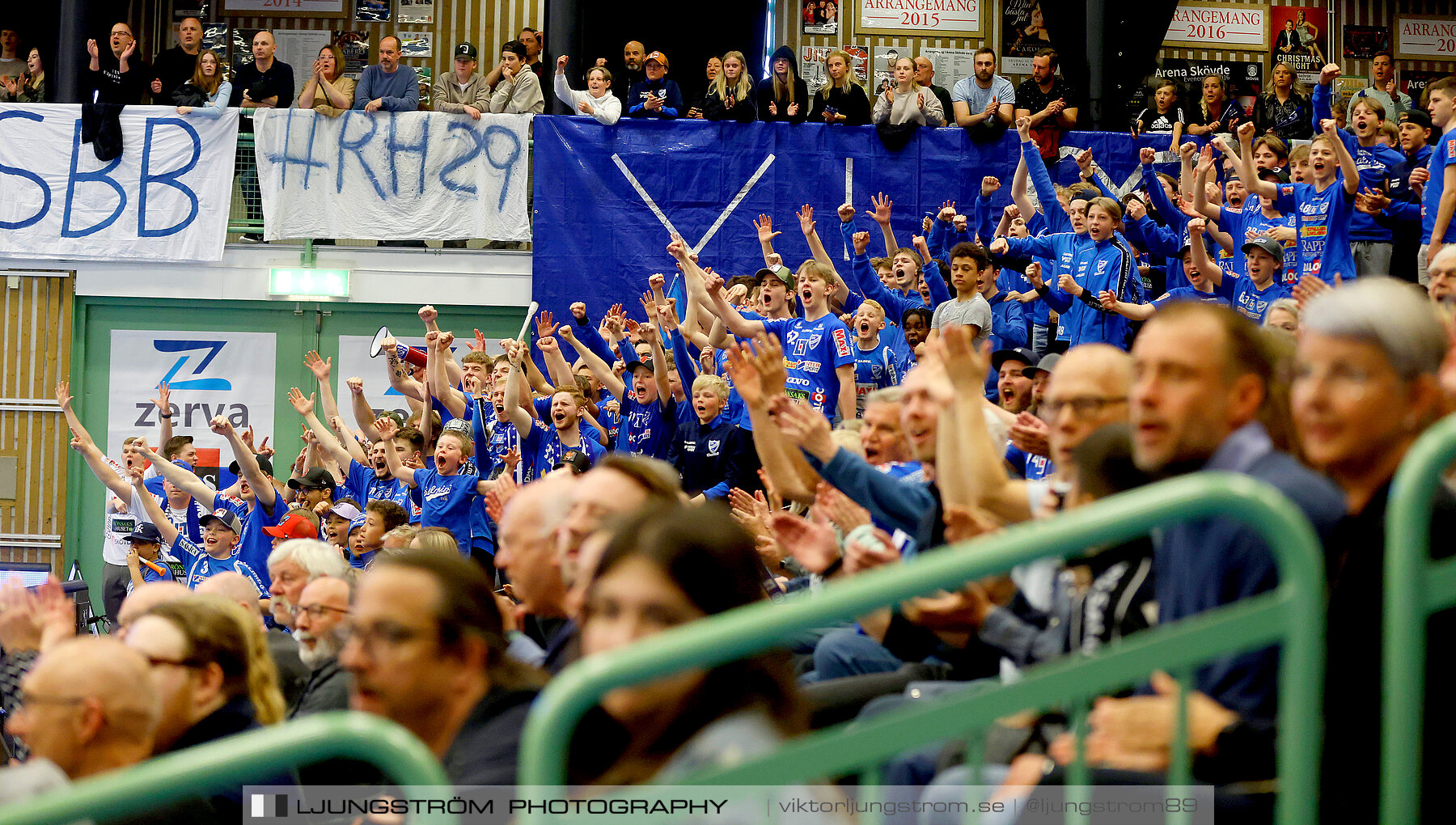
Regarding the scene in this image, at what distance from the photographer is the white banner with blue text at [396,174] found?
10227 mm

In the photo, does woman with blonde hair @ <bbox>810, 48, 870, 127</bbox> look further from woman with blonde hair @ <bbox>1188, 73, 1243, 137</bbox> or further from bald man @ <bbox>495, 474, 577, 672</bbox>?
bald man @ <bbox>495, 474, 577, 672</bbox>

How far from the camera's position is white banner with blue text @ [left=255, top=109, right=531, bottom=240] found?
33.6 feet

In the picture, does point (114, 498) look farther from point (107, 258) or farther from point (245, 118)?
point (245, 118)

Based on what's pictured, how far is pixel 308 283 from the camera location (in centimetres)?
1057

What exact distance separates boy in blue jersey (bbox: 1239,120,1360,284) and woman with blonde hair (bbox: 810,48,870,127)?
3.86 metres

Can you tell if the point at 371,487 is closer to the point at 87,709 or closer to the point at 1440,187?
the point at 87,709

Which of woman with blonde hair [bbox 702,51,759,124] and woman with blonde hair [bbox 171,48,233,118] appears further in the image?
woman with blonde hair [bbox 171,48,233,118]

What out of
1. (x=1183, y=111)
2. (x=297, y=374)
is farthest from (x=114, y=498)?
(x=1183, y=111)

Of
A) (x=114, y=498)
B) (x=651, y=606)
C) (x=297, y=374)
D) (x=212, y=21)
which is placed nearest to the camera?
(x=651, y=606)

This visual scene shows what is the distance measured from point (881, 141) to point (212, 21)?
6886 millimetres

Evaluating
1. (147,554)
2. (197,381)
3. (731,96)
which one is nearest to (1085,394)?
(147,554)

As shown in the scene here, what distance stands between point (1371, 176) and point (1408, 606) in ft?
Result: 21.9

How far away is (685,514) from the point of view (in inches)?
72.8

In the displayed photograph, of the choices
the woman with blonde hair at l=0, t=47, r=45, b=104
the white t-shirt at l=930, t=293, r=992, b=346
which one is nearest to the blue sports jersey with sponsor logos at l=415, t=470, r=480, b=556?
the white t-shirt at l=930, t=293, r=992, b=346
